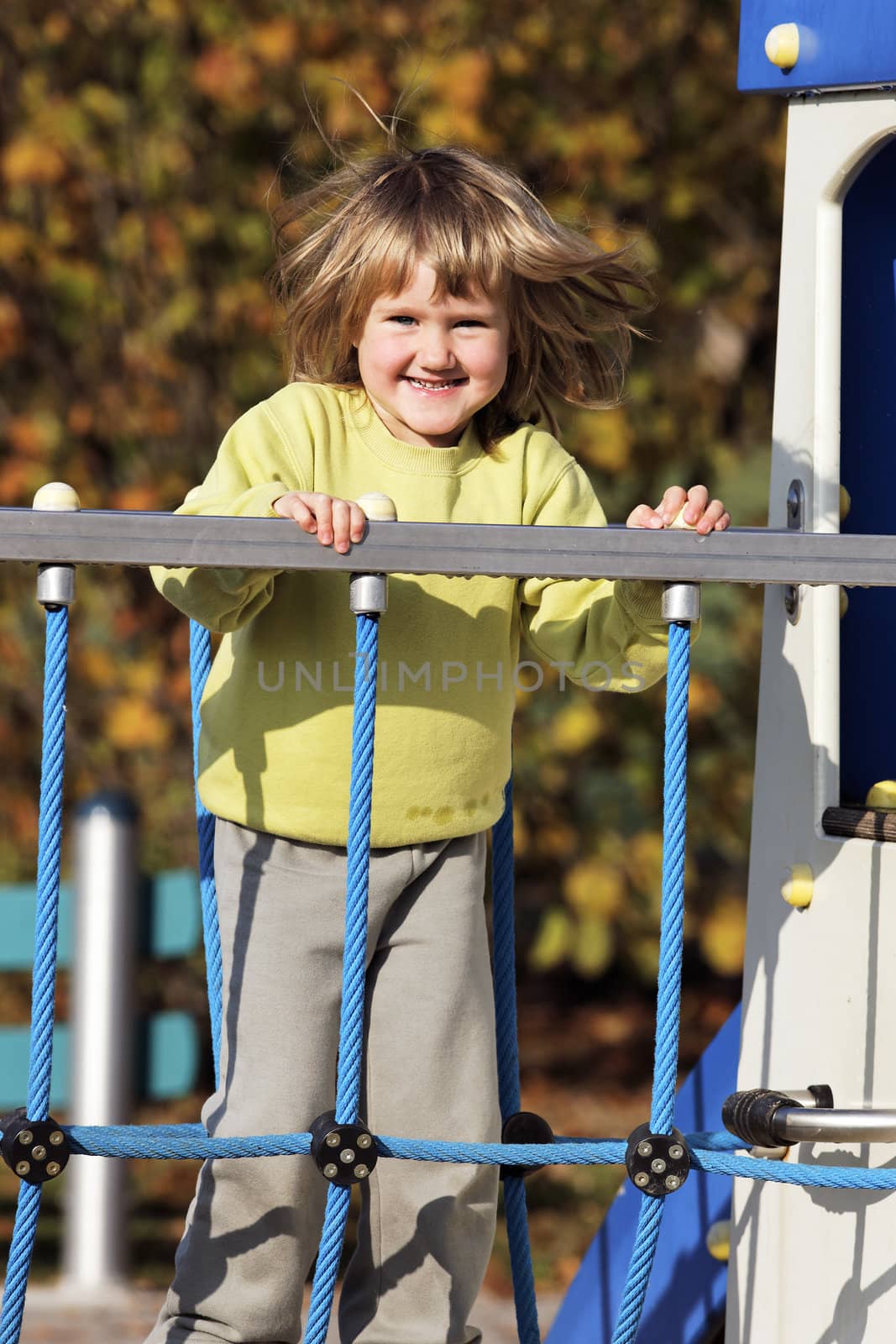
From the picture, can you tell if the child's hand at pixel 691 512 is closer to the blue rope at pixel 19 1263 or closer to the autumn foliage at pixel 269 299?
the blue rope at pixel 19 1263

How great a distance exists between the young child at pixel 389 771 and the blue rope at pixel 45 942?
261 millimetres

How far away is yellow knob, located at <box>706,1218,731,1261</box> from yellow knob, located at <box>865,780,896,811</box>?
0.65 meters

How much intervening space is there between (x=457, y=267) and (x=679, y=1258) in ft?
4.28

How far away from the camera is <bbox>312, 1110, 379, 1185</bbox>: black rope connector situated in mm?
1677

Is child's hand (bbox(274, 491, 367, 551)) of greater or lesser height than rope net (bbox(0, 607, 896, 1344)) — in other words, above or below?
above

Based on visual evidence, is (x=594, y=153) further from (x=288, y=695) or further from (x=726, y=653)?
(x=288, y=695)

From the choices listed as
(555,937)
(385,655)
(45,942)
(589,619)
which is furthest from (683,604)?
(555,937)

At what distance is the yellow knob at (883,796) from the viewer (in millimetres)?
1946

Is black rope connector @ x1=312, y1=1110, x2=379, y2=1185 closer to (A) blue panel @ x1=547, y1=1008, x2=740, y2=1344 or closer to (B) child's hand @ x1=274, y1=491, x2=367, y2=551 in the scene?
(B) child's hand @ x1=274, y1=491, x2=367, y2=551

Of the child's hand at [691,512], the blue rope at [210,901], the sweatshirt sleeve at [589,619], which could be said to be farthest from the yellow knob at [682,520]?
the blue rope at [210,901]

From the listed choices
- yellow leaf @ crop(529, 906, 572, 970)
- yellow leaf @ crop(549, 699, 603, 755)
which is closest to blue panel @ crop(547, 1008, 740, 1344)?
yellow leaf @ crop(549, 699, 603, 755)

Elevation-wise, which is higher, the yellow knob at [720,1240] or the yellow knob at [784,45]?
the yellow knob at [784,45]

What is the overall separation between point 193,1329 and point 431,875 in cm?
54

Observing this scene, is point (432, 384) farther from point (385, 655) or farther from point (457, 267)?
point (385, 655)
